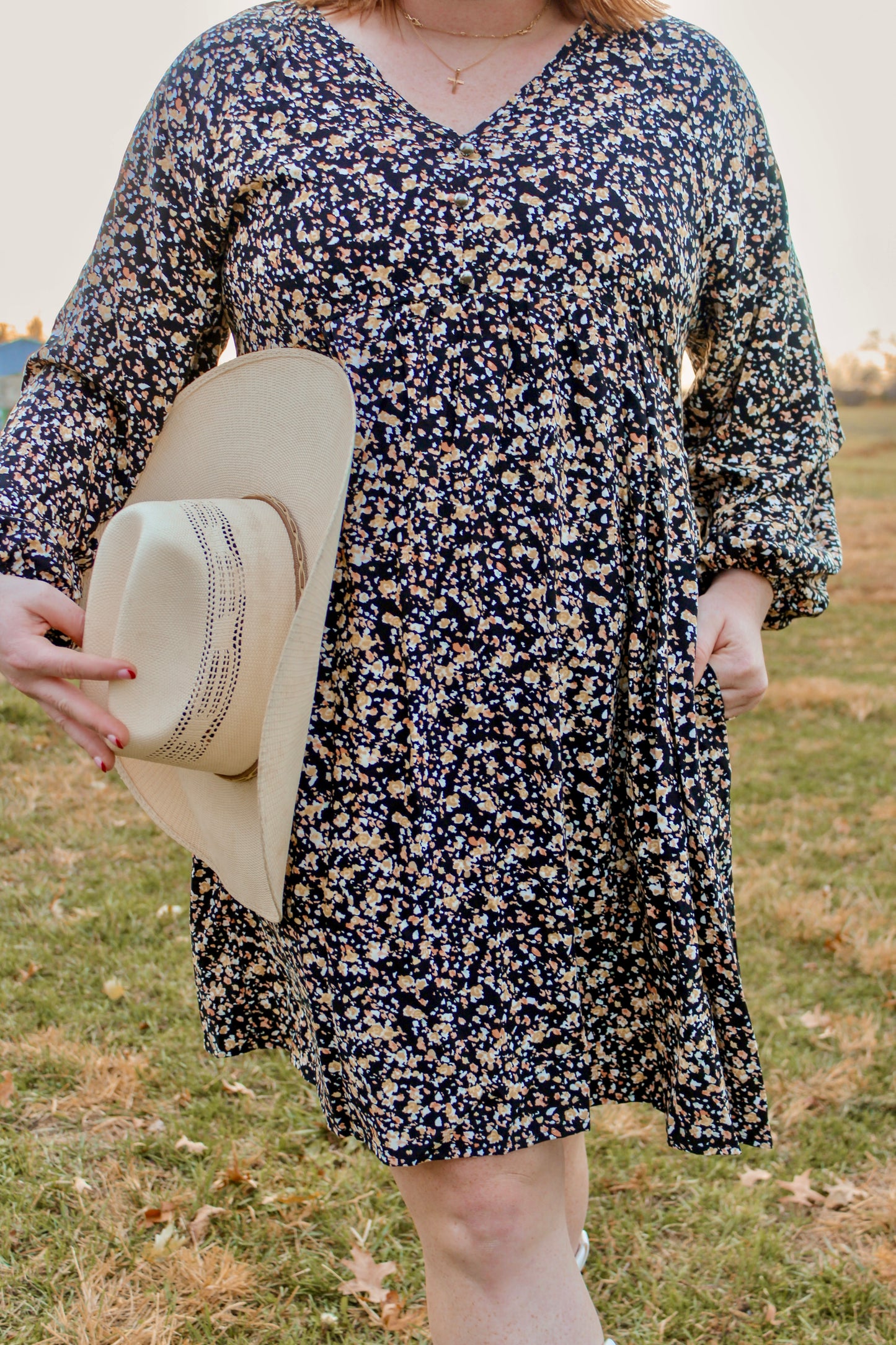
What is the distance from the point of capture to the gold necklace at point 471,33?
170cm

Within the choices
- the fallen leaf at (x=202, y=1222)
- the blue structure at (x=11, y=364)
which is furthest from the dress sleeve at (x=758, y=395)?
the blue structure at (x=11, y=364)

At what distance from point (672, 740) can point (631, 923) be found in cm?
27

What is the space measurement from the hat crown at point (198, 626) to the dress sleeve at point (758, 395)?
2.07 feet

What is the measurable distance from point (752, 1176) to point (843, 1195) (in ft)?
0.67

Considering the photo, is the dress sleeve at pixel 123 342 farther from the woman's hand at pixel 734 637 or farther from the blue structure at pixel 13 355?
the blue structure at pixel 13 355

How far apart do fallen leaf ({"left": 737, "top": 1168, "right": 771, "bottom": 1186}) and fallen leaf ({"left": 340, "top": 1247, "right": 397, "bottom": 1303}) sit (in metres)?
0.88

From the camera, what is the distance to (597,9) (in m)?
1.69

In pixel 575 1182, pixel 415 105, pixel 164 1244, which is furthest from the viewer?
pixel 164 1244

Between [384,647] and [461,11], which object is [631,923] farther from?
[461,11]

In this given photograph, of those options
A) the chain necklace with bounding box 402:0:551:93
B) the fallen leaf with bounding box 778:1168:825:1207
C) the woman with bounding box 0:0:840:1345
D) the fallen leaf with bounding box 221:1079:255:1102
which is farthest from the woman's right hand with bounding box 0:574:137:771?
the fallen leaf with bounding box 778:1168:825:1207

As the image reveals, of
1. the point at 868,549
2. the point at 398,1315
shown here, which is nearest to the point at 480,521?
the point at 398,1315

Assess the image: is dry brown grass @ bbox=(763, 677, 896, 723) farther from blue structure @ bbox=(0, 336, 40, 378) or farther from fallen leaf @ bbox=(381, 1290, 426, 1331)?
blue structure @ bbox=(0, 336, 40, 378)

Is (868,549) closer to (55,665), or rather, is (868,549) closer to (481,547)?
(481,547)

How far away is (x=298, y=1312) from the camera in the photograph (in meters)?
2.39
